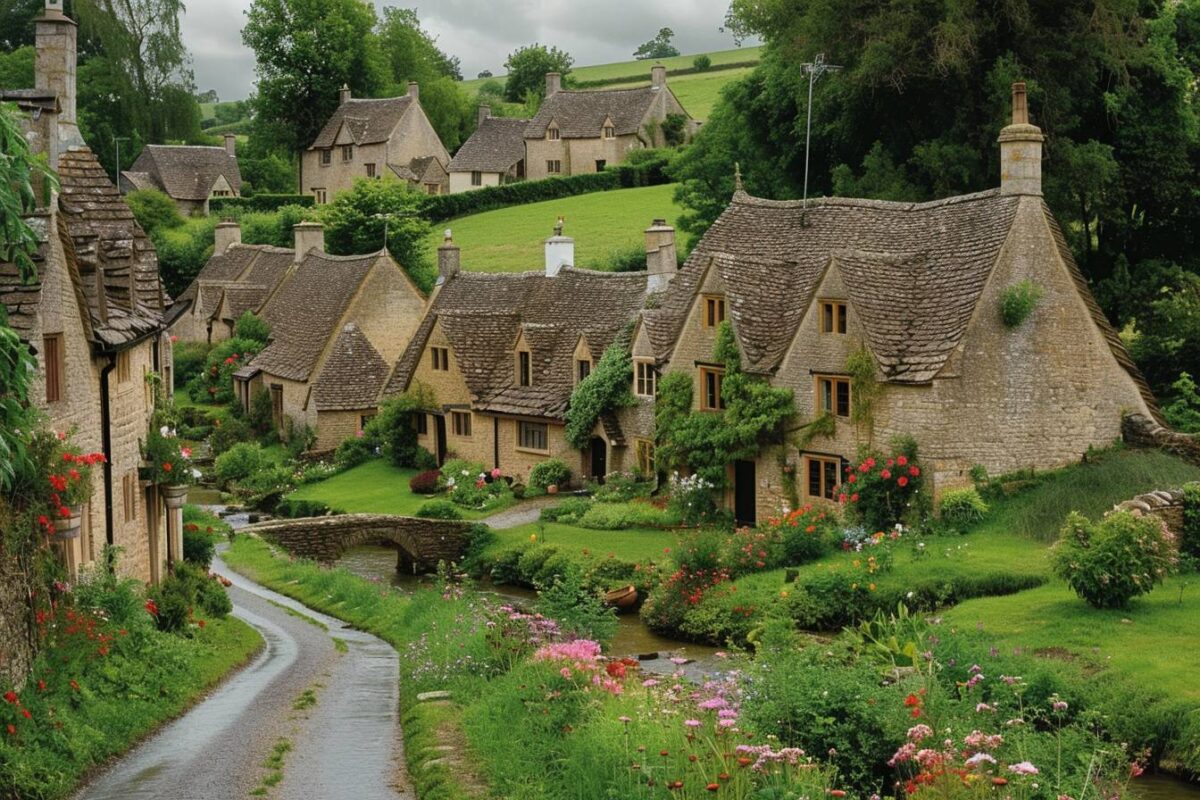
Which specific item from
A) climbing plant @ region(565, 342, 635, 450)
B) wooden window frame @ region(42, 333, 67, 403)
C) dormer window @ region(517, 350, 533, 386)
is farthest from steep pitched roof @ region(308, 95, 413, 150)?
wooden window frame @ region(42, 333, 67, 403)

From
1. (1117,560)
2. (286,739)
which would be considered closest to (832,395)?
(1117,560)

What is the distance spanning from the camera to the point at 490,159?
115688 mm

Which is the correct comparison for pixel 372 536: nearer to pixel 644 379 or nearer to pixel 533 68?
pixel 644 379

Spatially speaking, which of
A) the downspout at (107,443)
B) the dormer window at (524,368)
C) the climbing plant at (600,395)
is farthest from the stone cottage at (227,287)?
the downspout at (107,443)

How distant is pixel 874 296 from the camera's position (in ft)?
142

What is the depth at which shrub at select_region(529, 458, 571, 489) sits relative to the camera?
178 feet

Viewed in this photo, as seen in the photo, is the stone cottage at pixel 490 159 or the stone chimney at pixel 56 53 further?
the stone cottage at pixel 490 159

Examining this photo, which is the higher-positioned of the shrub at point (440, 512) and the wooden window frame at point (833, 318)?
the wooden window frame at point (833, 318)

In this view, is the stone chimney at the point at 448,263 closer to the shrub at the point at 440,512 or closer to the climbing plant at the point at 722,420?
the shrub at the point at 440,512

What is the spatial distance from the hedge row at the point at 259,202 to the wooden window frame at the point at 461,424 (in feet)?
190

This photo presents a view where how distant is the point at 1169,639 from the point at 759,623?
8928mm

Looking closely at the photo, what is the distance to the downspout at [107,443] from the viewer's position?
30719mm

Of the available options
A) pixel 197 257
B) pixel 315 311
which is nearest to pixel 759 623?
pixel 315 311

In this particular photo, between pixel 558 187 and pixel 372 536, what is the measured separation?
62146mm
